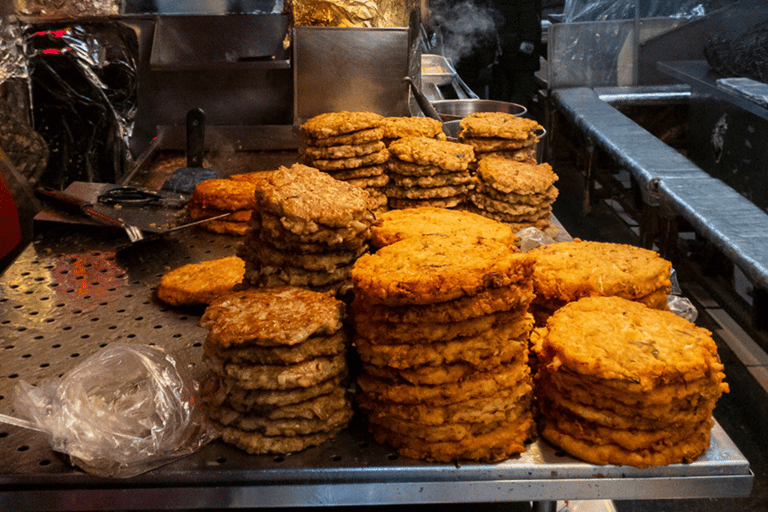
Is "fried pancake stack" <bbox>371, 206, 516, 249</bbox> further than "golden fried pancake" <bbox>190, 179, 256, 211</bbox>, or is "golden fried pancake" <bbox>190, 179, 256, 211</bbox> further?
"golden fried pancake" <bbox>190, 179, 256, 211</bbox>

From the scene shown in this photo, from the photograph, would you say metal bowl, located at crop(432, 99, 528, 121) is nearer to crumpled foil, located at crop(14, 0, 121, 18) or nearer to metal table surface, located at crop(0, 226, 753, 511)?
crumpled foil, located at crop(14, 0, 121, 18)

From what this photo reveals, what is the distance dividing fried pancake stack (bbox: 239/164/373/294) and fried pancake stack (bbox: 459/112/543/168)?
3.03 ft

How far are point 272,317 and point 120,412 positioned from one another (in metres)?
0.43

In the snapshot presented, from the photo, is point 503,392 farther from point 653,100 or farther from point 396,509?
point 653,100

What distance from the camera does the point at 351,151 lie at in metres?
2.15

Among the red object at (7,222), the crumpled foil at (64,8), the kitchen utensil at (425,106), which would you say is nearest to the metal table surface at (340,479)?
the kitchen utensil at (425,106)

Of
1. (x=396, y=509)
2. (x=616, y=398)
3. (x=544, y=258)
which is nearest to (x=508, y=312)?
(x=616, y=398)

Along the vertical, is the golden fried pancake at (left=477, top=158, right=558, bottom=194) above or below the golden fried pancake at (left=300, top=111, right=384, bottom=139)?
below

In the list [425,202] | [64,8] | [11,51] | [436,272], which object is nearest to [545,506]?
[436,272]

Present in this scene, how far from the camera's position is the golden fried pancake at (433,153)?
2141 millimetres

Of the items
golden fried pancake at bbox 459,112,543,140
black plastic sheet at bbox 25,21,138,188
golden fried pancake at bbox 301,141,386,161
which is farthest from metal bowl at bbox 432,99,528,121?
black plastic sheet at bbox 25,21,138,188

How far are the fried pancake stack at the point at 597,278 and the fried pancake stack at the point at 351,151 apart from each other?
0.69 m

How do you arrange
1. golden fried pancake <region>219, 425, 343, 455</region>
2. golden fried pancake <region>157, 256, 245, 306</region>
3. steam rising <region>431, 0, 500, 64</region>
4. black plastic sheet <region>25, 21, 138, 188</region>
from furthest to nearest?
1. steam rising <region>431, 0, 500, 64</region>
2. black plastic sheet <region>25, 21, 138, 188</region>
3. golden fried pancake <region>157, 256, 245, 306</region>
4. golden fried pancake <region>219, 425, 343, 455</region>

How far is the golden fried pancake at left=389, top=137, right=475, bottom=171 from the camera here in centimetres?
214
